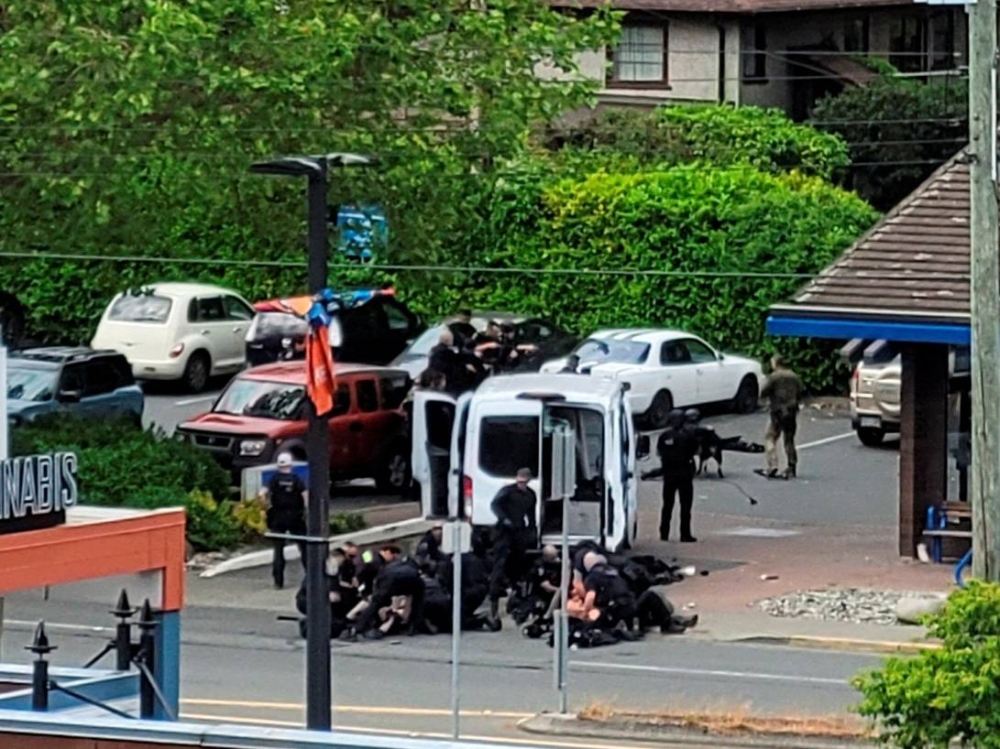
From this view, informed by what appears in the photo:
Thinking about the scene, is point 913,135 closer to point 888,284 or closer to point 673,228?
point 673,228

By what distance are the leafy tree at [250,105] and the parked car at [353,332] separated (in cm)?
661

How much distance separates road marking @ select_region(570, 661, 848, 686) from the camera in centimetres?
2136

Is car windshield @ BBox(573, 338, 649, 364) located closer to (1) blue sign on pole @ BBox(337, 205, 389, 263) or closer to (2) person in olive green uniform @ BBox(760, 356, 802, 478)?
(2) person in olive green uniform @ BBox(760, 356, 802, 478)

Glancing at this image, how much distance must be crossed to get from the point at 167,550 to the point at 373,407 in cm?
1482

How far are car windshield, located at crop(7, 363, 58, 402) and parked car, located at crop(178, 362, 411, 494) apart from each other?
88.5 inches

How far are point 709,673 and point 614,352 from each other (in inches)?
619

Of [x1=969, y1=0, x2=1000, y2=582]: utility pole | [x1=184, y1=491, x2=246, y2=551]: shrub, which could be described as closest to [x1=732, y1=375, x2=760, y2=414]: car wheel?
[x1=184, y1=491, x2=246, y2=551]: shrub

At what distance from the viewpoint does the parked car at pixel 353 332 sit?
36.8 metres

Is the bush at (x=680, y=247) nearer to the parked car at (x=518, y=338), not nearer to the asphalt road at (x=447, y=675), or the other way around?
the parked car at (x=518, y=338)

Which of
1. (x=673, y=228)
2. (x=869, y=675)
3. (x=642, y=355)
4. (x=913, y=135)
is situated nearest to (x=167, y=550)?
(x=869, y=675)

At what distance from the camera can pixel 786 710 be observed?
1989cm

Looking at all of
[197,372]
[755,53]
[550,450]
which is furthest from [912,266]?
[755,53]

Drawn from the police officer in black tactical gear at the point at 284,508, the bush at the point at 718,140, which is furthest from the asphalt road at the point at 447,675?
the bush at the point at 718,140

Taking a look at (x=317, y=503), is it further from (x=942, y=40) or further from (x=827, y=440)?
(x=942, y=40)
